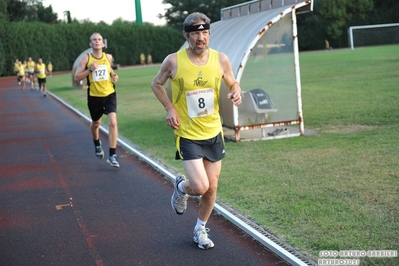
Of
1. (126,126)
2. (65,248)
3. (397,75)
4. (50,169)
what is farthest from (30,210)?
(397,75)

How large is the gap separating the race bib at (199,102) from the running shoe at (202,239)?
1.17 m

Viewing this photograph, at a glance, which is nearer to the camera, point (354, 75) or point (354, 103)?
point (354, 103)

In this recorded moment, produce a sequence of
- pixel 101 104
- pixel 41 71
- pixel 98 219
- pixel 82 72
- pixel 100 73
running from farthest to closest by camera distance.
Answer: pixel 41 71 → pixel 101 104 → pixel 100 73 → pixel 82 72 → pixel 98 219

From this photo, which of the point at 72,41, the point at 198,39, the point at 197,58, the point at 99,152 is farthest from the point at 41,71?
the point at 72,41

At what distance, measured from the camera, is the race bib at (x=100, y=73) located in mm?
11172

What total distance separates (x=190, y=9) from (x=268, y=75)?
243 feet

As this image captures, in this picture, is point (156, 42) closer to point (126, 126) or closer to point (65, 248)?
point (126, 126)

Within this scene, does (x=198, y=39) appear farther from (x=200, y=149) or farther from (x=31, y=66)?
(x=31, y=66)

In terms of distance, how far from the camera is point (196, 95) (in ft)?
20.2

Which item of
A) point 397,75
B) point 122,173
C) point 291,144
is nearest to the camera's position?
point 122,173

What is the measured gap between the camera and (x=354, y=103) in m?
18.5

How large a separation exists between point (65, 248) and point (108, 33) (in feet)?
234

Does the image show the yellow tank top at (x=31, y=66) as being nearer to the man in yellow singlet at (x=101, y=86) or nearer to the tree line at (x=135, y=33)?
the tree line at (x=135, y=33)

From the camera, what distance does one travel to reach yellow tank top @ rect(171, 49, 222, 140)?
6129mm
